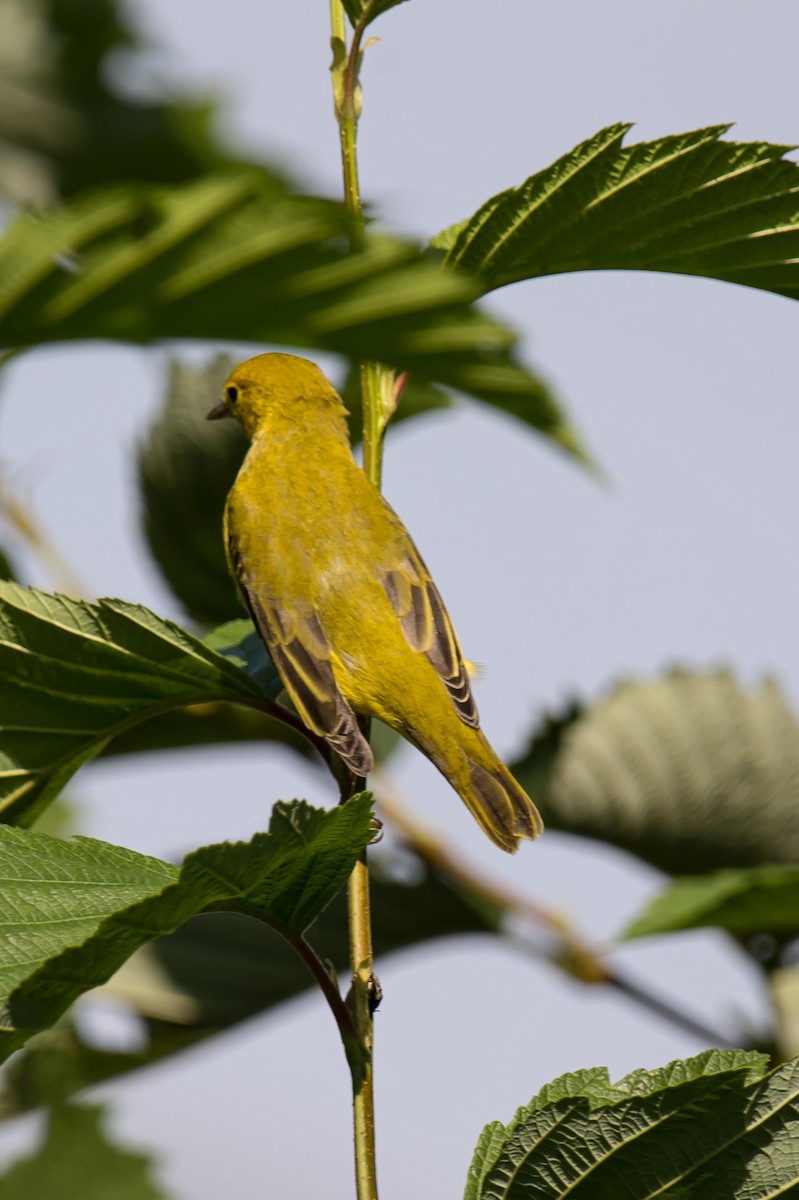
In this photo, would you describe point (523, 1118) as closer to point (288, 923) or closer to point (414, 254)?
point (288, 923)

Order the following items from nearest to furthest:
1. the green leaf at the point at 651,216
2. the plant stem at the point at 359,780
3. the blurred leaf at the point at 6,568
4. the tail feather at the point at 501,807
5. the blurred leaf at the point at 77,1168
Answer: the blurred leaf at the point at 77,1168
the plant stem at the point at 359,780
the green leaf at the point at 651,216
the blurred leaf at the point at 6,568
the tail feather at the point at 501,807

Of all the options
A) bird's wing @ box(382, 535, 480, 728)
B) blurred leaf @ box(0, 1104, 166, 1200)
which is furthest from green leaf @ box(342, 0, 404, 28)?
blurred leaf @ box(0, 1104, 166, 1200)

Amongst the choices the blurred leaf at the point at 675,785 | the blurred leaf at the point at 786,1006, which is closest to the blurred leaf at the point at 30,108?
the blurred leaf at the point at 675,785

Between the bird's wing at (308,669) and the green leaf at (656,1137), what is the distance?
2.52ft

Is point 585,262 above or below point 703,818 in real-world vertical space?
above

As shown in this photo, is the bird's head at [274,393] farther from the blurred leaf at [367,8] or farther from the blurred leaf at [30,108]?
the blurred leaf at [367,8]

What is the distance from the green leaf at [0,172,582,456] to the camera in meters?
1.13

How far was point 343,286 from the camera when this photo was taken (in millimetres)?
1157

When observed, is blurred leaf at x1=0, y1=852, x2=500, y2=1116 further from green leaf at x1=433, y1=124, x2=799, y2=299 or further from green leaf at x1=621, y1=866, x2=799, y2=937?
green leaf at x1=433, y1=124, x2=799, y2=299

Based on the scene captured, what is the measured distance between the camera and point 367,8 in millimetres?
2225

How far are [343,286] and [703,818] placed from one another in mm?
2743

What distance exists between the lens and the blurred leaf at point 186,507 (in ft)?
12.6

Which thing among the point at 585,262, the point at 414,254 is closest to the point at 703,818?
the point at 585,262

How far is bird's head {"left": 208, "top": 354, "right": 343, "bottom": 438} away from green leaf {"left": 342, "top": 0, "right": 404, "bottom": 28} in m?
1.67
